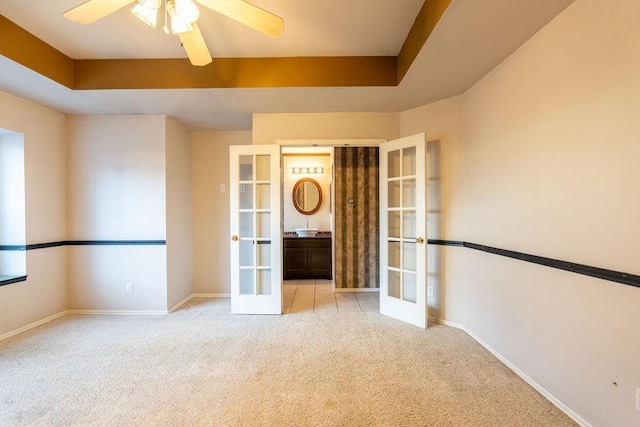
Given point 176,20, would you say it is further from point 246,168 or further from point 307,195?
point 307,195

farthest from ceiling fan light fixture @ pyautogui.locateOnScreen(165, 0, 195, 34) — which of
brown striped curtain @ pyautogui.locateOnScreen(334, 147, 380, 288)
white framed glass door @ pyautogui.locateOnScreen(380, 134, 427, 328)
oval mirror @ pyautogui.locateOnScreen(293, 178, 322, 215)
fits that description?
oval mirror @ pyautogui.locateOnScreen(293, 178, 322, 215)

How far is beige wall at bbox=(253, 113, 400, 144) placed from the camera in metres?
3.36

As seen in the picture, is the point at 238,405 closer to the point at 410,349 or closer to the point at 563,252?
the point at 410,349

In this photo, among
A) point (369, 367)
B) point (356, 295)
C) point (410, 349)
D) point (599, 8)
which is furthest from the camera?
point (356, 295)

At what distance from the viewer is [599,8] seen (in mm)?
1479

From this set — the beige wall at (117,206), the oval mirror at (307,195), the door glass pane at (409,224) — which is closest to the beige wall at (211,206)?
the beige wall at (117,206)

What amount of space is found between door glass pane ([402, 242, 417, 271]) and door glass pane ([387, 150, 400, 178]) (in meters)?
0.78

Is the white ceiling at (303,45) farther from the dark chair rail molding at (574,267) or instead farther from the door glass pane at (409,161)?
the dark chair rail molding at (574,267)

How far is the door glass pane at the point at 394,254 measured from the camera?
3271mm

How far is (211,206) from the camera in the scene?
4.07 metres

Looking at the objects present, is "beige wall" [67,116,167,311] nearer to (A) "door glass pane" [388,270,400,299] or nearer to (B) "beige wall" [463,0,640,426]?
(A) "door glass pane" [388,270,400,299]

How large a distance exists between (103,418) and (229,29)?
267cm

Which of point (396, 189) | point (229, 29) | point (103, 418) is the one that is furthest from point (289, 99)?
point (103, 418)

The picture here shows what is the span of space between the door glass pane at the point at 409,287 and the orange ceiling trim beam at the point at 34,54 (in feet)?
12.2
